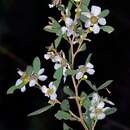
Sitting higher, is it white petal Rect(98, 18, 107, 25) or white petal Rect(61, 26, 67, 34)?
white petal Rect(61, 26, 67, 34)

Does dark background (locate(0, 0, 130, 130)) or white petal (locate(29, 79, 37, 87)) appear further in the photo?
dark background (locate(0, 0, 130, 130))

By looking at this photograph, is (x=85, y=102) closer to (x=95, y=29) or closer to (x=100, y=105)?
(x=100, y=105)

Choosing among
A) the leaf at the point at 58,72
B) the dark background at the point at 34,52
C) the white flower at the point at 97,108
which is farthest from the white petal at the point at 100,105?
the dark background at the point at 34,52

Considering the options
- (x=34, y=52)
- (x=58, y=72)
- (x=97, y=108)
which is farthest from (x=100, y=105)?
(x=34, y=52)

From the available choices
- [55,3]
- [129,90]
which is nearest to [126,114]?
[129,90]

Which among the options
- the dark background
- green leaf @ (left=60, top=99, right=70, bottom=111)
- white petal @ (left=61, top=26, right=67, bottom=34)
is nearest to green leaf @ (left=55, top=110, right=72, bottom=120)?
green leaf @ (left=60, top=99, right=70, bottom=111)

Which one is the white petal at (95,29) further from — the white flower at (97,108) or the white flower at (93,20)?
the white flower at (97,108)

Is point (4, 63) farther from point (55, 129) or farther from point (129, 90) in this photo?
point (129, 90)

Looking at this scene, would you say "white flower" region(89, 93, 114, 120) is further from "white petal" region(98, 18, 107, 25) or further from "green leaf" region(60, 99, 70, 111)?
"white petal" region(98, 18, 107, 25)
